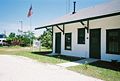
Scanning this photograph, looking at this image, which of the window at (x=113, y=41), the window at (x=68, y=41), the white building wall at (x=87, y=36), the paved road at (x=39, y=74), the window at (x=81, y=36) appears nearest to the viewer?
the paved road at (x=39, y=74)

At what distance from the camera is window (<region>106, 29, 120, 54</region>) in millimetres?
14484

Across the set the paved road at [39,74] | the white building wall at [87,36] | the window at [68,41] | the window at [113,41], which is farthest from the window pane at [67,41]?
the paved road at [39,74]

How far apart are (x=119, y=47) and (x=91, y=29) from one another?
3.18 m

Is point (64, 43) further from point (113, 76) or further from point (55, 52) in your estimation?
point (113, 76)

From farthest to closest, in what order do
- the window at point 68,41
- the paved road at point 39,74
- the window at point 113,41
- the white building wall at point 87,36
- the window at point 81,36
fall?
the window at point 68,41 → the window at point 81,36 → the white building wall at point 87,36 → the window at point 113,41 → the paved road at point 39,74

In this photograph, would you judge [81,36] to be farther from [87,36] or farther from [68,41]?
[68,41]

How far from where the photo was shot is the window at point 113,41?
14484 mm

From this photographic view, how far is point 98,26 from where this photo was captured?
16.0 meters

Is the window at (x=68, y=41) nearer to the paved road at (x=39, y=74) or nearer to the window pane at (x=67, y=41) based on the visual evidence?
the window pane at (x=67, y=41)


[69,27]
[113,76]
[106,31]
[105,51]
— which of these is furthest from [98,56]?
[113,76]

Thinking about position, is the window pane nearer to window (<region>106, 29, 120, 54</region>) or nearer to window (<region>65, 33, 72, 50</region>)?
window (<region>65, 33, 72, 50</region>)

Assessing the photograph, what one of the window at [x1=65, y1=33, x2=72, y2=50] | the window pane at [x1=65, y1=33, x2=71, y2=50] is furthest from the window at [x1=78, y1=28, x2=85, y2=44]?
the window pane at [x1=65, y1=33, x2=71, y2=50]

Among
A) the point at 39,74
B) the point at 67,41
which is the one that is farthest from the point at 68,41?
the point at 39,74

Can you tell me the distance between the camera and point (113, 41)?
1489cm
